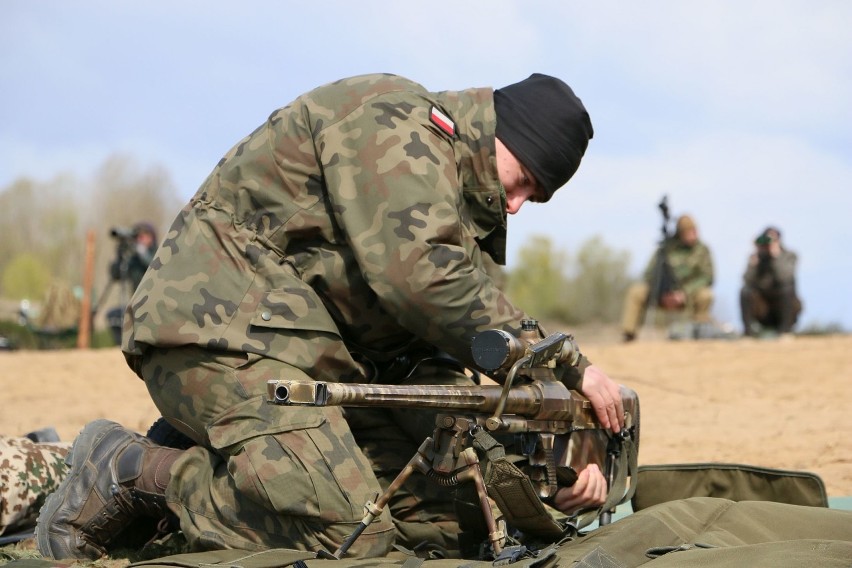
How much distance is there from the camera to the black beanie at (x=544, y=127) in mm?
3742

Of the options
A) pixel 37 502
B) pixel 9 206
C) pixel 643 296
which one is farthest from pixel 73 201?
pixel 37 502

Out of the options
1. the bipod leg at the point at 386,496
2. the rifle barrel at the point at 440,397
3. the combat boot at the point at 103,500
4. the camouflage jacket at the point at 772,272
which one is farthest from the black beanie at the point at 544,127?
the camouflage jacket at the point at 772,272

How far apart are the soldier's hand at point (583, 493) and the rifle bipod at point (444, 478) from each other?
0.64 m

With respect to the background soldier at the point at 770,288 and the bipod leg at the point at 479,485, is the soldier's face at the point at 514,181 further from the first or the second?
the background soldier at the point at 770,288

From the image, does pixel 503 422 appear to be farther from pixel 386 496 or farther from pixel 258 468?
pixel 258 468

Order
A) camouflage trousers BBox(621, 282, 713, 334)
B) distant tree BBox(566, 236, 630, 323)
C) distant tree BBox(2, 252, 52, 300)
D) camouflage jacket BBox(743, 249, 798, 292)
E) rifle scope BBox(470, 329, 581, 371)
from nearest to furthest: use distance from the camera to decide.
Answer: rifle scope BBox(470, 329, 581, 371) → camouflage trousers BBox(621, 282, 713, 334) → camouflage jacket BBox(743, 249, 798, 292) → distant tree BBox(566, 236, 630, 323) → distant tree BBox(2, 252, 52, 300)

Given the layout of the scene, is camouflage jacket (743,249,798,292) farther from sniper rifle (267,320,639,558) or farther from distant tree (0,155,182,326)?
distant tree (0,155,182,326)

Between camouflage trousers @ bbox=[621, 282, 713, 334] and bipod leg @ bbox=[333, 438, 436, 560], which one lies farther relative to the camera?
camouflage trousers @ bbox=[621, 282, 713, 334]

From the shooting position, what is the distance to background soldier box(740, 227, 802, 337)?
15.2 meters

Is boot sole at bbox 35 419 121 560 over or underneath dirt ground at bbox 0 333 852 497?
over

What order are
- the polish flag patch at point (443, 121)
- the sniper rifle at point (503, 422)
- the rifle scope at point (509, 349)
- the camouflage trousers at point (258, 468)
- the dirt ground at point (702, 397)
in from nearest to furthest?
the sniper rifle at point (503, 422) < the rifle scope at point (509, 349) < the camouflage trousers at point (258, 468) < the polish flag patch at point (443, 121) < the dirt ground at point (702, 397)

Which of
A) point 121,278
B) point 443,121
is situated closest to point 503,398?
point 443,121

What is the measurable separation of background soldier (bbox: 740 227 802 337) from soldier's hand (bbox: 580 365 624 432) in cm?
1198

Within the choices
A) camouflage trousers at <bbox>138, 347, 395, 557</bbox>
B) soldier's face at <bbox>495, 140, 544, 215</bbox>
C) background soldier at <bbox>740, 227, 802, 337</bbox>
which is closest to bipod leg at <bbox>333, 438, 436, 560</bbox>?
camouflage trousers at <bbox>138, 347, 395, 557</bbox>
